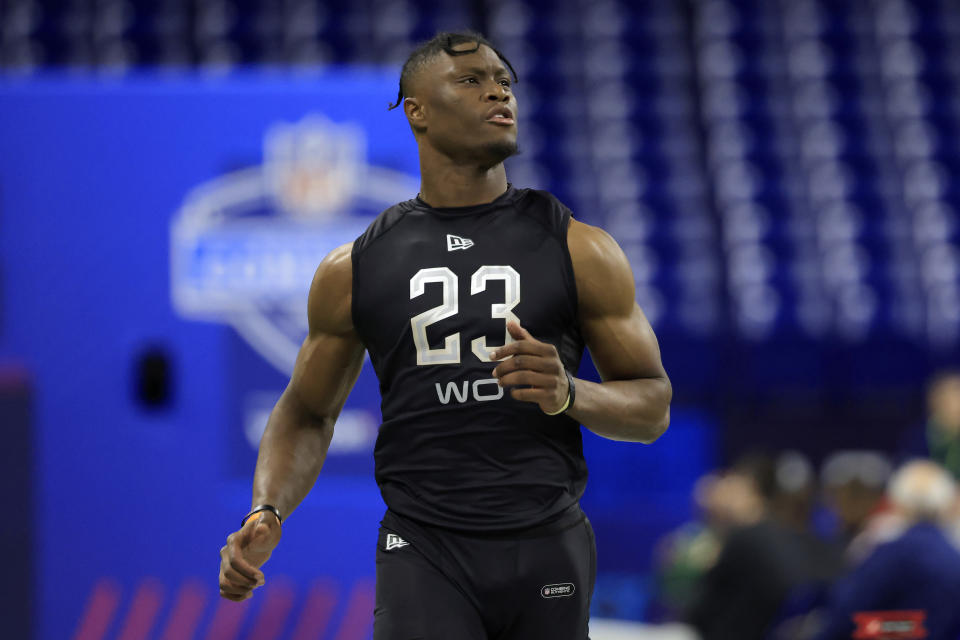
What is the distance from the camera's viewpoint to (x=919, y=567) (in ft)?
18.9

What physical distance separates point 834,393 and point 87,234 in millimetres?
5759

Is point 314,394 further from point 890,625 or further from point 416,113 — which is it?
point 890,625

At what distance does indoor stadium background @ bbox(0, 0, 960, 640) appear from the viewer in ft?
18.1

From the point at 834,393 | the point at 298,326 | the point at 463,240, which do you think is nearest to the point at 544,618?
the point at 463,240

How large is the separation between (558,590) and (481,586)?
174mm

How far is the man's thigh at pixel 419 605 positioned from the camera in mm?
2674

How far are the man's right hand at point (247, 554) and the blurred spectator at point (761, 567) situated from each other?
470 cm

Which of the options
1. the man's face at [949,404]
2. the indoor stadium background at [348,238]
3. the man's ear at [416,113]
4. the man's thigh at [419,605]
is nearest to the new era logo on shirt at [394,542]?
the man's thigh at [419,605]

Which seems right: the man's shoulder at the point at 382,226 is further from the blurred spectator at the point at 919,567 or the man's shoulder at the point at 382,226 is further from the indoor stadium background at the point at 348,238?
the blurred spectator at the point at 919,567

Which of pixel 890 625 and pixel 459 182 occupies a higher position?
pixel 459 182

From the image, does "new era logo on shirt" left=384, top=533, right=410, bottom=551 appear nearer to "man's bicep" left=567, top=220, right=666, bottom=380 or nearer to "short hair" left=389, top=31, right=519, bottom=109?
"man's bicep" left=567, top=220, right=666, bottom=380

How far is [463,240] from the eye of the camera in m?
2.87

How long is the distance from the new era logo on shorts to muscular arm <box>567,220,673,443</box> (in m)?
0.34

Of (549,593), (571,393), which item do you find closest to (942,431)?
(549,593)
